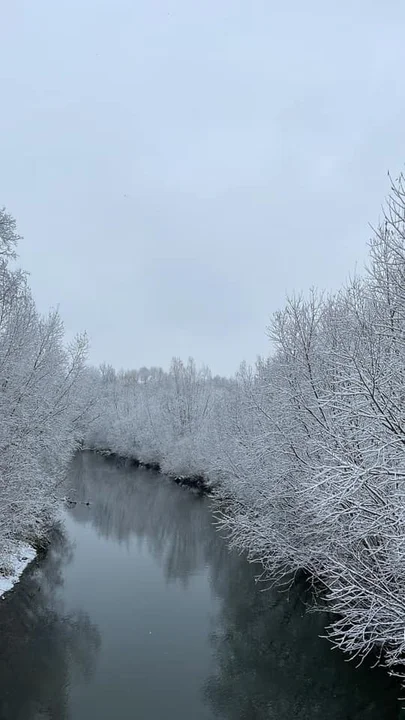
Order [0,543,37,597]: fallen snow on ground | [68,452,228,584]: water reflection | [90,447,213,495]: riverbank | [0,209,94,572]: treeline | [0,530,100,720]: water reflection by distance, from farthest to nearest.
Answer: [90,447,213,495]: riverbank
[68,452,228,584]: water reflection
[0,543,37,597]: fallen snow on ground
[0,209,94,572]: treeline
[0,530,100,720]: water reflection

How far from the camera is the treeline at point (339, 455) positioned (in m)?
7.54

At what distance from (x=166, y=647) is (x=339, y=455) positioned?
6717 millimetres

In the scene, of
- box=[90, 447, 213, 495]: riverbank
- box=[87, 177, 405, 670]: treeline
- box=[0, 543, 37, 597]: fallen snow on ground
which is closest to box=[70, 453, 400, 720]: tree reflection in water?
box=[87, 177, 405, 670]: treeline

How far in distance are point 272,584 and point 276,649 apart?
4148mm

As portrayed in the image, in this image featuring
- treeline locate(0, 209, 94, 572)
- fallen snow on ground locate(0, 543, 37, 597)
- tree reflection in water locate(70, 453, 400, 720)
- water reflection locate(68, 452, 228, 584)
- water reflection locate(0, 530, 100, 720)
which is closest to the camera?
water reflection locate(0, 530, 100, 720)

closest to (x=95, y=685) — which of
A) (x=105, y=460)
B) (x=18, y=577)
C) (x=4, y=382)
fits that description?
(x=18, y=577)

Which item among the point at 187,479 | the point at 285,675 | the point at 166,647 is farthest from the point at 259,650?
the point at 187,479

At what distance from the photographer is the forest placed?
25.3 feet

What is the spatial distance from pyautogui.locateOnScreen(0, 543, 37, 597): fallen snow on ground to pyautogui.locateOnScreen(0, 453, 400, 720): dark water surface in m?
0.32

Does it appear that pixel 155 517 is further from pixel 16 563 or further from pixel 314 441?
pixel 314 441

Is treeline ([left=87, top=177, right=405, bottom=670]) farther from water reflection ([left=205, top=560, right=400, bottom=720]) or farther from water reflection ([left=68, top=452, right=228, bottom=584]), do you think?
water reflection ([left=68, top=452, right=228, bottom=584])

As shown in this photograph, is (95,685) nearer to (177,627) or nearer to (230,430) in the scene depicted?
(177,627)

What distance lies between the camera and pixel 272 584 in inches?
643

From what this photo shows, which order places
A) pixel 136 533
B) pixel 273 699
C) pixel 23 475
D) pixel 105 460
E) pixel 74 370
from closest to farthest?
pixel 273 699 < pixel 23 475 < pixel 74 370 < pixel 136 533 < pixel 105 460
